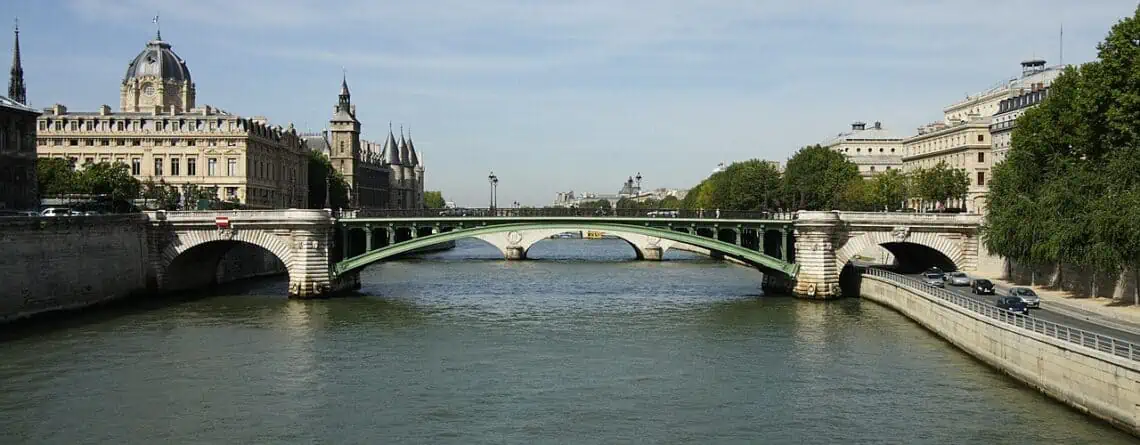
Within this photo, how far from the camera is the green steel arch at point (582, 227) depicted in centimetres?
6091

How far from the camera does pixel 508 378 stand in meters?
36.8

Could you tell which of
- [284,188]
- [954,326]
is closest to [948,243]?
[954,326]

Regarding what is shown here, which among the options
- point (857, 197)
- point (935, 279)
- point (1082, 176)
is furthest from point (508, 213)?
point (857, 197)

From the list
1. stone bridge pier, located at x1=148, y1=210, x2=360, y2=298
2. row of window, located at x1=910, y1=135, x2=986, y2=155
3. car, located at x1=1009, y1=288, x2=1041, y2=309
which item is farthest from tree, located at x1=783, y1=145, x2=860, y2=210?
car, located at x1=1009, y1=288, x2=1041, y2=309

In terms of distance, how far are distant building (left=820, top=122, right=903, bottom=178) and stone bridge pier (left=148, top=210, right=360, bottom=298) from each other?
93712mm

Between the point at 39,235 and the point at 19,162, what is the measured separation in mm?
17503

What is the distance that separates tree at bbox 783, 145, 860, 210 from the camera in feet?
351

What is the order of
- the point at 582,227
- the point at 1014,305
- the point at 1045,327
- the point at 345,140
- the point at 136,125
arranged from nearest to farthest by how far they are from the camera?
the point at 1045,327, the point at 1014,305, the point at 582,227, the point at 136,125, the point at 345,140

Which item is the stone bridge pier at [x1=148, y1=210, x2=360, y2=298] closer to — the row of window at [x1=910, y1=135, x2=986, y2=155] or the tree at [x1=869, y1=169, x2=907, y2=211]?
the tree at [x1=869, y1=169, x2=907, y2=211]

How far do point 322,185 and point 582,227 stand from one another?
264ft

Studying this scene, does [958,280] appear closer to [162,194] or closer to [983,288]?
[983,288]

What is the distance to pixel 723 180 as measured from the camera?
5541 inches

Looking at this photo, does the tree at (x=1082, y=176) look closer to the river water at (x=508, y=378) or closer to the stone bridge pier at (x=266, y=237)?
the river water at (x=508, y=378)

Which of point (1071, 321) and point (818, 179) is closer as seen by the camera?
point (1071, 321)
